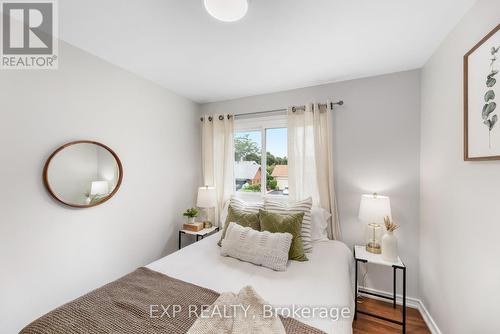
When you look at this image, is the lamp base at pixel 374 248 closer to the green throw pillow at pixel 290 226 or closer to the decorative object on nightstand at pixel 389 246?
the decorative object on nightstand at pixel 389 246

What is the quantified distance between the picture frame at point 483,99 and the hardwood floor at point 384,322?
155 cm

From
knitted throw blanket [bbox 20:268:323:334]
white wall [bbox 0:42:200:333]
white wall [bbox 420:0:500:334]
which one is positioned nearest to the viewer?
knitted throw blanket [bbox 20:268:323:334]

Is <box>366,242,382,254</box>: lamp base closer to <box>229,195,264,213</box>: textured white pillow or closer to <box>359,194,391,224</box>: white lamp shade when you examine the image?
<box>359,194,391,224</box>: white lamp shade

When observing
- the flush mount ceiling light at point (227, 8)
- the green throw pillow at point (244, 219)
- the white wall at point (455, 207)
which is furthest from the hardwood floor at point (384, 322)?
the flush mount ceiling light at point (227, 8)

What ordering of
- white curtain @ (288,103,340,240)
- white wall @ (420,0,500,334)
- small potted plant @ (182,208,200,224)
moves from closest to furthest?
1. white wall @ (420,0,500,334)
2. white curtain @ (288,103,340,240)
3. small potted plant @ (182,208,200,224)

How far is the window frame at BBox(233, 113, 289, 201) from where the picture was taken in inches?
110

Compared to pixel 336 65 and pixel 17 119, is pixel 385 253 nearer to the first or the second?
pixel 336 65

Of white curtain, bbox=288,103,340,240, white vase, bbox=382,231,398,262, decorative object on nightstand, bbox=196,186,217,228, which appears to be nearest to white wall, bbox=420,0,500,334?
white vase, bbox=382,231,398,262

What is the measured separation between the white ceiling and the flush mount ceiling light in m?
0.13

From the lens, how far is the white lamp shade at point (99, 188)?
6.43ft

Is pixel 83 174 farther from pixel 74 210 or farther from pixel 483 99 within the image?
pixel 483 99

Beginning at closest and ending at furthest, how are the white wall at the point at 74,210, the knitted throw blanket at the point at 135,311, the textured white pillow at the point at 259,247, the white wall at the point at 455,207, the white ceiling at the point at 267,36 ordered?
1. the knitted throw blanket at the point at 135,311
2. the white wall at the point at 455,207
3. the white ceiling at the point at 267,36
4. the white wall at the point at 74,210
5. the textured white pillow at the point at 259,247

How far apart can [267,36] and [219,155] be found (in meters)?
1.79

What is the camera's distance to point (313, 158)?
253 cm
